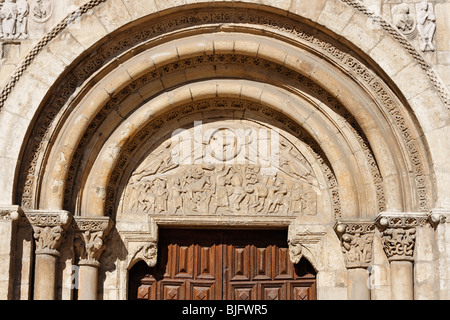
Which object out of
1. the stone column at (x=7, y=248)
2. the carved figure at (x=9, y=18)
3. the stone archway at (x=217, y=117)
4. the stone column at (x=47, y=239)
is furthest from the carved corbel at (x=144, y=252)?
the carved figure at (x=9, y=18)

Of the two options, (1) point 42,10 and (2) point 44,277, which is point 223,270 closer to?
(2) point 44,277

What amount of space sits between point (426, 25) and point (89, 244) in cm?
465

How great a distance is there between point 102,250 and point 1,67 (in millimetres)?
2424

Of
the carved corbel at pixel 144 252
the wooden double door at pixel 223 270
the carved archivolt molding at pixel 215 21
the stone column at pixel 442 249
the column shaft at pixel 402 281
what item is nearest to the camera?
the stone column at pixel 442 249

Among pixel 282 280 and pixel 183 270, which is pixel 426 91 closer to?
pixel 282 280

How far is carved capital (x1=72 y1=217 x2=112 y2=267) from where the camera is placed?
9.35m

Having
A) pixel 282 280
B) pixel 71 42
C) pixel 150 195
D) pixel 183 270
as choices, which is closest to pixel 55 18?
pixel 71 42

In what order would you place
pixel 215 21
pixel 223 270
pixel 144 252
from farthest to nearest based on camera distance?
pixel 223 270 → pixel 144 252 → pixel 215 21

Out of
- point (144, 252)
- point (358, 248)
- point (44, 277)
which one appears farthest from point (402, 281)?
point (44, 277)

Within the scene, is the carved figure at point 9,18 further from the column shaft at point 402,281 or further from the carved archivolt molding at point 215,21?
the column shaft at point 402,281

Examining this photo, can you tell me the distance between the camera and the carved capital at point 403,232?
8.98 meters

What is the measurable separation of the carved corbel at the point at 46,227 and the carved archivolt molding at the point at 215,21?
216 millimetres

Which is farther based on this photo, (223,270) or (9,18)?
(223,270)

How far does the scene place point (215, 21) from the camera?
9578 millimetres
